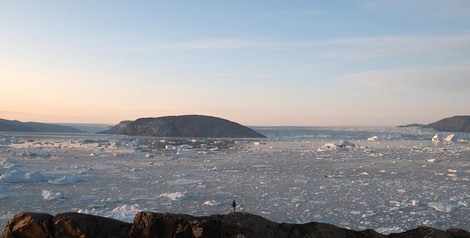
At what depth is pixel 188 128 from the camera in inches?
3944

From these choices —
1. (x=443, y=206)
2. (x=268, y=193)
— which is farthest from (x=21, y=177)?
(x=443, y=206)

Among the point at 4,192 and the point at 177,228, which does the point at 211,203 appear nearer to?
the point at 177,228

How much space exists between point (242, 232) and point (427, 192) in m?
10.5

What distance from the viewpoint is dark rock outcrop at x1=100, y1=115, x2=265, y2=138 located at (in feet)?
318

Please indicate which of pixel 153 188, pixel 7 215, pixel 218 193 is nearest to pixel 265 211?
pixel 218 193

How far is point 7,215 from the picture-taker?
30.1ft

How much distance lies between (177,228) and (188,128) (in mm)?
96024

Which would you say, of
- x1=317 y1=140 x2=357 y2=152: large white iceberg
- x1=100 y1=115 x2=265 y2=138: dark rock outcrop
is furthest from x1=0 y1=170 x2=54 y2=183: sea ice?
x1=100 y1=115 x2=265 y2=138: dark rock outcrop

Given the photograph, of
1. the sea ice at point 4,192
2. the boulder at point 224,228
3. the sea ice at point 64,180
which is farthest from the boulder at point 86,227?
the sea ice at point 64,180

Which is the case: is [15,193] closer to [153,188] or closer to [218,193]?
[153,188]

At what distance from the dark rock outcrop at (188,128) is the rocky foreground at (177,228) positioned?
88.5 metres

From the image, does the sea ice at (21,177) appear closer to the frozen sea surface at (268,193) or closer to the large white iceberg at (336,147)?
the frozen sea surface at (268,193)

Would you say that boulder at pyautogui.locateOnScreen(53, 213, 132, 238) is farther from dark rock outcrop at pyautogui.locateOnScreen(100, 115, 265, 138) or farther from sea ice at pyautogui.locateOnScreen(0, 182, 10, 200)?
dark rock outcrop at pyautogui.locateOnScreen(100, 115, 265, 138)

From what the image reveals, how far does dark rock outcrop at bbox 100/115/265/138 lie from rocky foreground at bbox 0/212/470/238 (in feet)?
290
